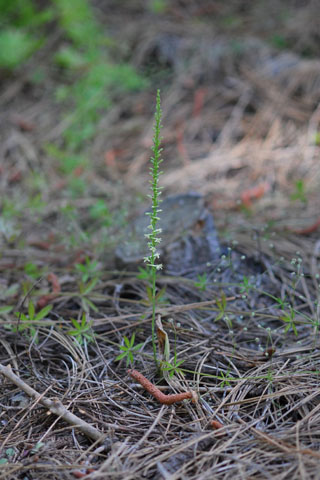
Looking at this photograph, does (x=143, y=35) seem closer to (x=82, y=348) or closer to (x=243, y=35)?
(x=243, y=35)

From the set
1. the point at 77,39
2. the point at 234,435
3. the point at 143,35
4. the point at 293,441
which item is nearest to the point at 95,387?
the point at 234,435

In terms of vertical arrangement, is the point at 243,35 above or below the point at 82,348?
above

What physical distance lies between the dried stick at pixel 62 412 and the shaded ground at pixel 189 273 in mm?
22

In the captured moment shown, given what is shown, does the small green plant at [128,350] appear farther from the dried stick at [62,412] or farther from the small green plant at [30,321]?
the small green plant at [30,321]

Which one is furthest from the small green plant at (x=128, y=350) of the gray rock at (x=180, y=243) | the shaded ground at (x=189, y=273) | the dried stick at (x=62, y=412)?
the gray rock at (x=180, y=243)

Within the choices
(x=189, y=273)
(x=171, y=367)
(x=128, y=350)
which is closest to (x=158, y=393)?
(x=171, y=367)

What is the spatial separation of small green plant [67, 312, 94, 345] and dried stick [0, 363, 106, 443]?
38 centimetres

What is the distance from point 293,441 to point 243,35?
544cm

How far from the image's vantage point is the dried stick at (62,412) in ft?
5.61

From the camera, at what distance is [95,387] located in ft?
6.56

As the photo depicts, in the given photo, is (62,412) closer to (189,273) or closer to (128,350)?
(128,350)

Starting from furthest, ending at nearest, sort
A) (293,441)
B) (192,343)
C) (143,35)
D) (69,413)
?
1. (143,35)
2. (192,343)
3. (69,413)
4. (293,441)

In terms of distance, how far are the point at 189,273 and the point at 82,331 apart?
2.85 ft

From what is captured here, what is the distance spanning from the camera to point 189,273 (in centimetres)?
279
